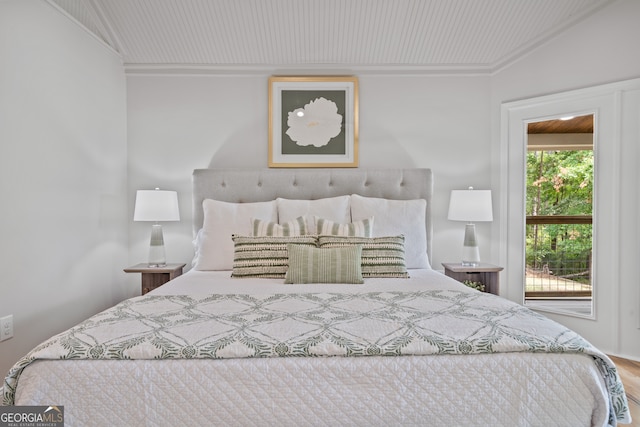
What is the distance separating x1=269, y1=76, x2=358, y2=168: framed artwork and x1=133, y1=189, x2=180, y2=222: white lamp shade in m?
0.92

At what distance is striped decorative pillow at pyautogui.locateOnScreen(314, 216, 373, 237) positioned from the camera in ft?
8.90

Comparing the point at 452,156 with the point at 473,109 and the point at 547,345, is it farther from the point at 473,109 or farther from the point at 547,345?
the point at 547,345

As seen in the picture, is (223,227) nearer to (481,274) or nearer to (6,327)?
(6,327)

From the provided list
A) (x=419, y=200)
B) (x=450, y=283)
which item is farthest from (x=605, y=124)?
(x=450, y=283)

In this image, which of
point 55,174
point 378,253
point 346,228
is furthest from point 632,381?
point 55,174

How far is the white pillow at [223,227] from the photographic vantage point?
2840 mm

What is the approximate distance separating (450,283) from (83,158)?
8.71 ft

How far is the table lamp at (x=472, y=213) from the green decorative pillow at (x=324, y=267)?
3.85 feet

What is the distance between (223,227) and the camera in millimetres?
2922

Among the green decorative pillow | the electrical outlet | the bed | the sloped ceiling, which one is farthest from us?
the sloped ceiling

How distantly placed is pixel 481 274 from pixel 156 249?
257 cm

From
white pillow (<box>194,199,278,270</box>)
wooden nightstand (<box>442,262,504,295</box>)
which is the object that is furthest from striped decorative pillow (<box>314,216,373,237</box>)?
wooden nightstand (<box>442,262,504,295</box>)

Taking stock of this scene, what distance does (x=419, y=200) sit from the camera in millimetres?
3117

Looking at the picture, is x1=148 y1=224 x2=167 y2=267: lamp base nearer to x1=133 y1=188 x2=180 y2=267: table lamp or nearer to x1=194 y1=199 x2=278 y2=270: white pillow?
x1=133 y1=188 x2=180 y2=267: table lamp
